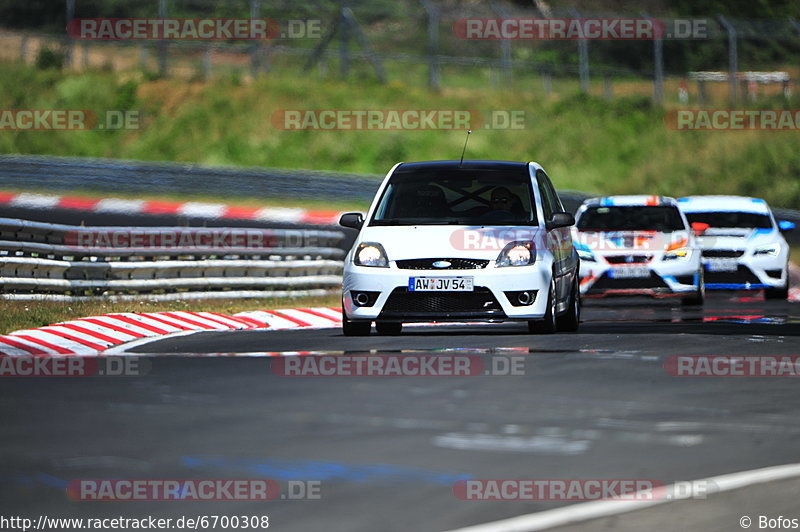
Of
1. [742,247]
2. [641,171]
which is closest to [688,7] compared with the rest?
[641,171]

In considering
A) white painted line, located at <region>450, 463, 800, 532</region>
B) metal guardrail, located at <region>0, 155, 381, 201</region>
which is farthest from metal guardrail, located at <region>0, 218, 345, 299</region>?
metal guardrail, located at <region>0, 155, 381, 201</region>

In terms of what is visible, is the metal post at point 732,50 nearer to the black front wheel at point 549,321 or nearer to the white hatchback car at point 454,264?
the white hatchback car at point 454,264

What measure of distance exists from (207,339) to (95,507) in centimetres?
745

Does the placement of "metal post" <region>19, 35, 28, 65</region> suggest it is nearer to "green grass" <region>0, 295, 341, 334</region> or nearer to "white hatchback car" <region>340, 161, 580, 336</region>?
"green grass" <region>0, 295, 341, 334</region>

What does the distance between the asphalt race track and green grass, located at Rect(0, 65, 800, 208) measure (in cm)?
2822

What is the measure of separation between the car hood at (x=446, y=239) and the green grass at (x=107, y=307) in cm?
329

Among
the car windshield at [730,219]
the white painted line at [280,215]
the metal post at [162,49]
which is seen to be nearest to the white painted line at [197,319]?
the car windshield at [730,219]

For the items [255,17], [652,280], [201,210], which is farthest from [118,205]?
[652,280]

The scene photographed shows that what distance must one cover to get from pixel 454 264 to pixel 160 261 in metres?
5.90

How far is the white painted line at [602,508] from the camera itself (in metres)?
5.91

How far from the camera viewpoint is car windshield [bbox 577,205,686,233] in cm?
1955

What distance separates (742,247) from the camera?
21.0 m

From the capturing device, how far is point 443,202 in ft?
46.2

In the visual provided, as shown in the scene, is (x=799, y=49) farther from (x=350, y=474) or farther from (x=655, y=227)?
(x=350, y=474)
